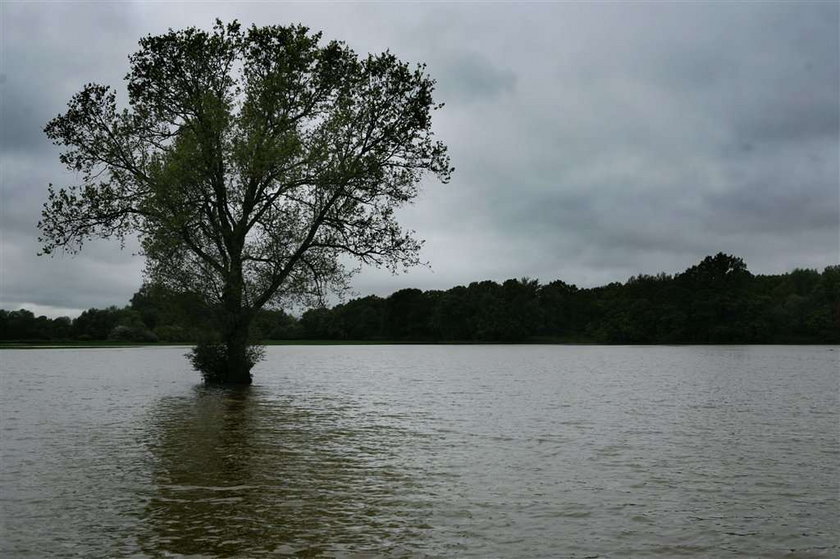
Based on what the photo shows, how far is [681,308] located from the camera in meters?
173

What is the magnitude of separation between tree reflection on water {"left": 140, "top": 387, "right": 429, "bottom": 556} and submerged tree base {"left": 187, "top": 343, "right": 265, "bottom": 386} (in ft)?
61.7

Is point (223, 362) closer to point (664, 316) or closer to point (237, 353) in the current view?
point (237, 353)

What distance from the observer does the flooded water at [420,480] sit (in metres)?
10.1

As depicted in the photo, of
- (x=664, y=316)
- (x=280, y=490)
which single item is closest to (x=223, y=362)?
(x=280, y=490)

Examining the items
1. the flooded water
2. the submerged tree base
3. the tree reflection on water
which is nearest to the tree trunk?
the submerged tree base

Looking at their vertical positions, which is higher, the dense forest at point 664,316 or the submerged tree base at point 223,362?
the dense forest at point 664,316

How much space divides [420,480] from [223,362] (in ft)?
105

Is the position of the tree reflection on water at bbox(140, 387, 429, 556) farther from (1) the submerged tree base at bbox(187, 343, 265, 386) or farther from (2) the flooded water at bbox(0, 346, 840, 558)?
(1) the submerged tree base at bbox(187, 343, 265, 386)

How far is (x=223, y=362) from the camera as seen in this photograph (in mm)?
44125

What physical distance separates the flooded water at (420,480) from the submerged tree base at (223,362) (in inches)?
490

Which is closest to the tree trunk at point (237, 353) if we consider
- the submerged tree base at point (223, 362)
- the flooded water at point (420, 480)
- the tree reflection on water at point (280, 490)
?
the submerged tree base at point (223, 362)

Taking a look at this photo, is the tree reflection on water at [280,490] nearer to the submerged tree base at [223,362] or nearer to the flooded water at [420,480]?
the flooded water at [420,480]

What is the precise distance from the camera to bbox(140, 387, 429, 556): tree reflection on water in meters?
9.97

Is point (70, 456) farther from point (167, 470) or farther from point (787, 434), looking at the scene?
point (787, 434)
